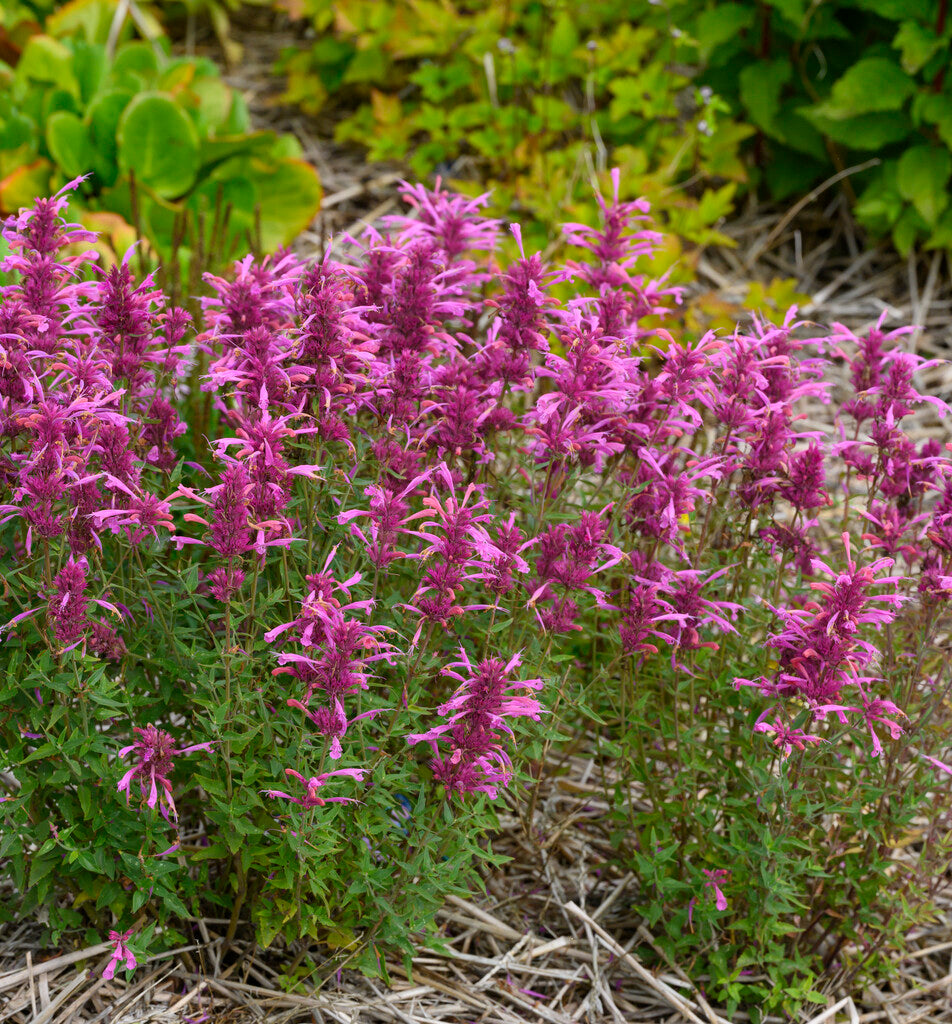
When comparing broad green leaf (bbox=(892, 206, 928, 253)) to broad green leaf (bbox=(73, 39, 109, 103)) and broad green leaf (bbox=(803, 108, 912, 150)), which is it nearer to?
broad green leaf (bbox=(803, 108, 912, 150))

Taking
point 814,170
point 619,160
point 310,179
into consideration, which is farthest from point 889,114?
point 310,179

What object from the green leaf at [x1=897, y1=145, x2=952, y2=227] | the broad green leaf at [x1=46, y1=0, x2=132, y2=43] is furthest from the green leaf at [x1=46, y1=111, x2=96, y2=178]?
the green leaf at [x1=897, y1=145, x2=952, y2=227]

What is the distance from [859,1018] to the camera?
2.84m

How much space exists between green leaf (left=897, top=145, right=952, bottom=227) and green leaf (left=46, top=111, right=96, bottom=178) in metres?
3.57

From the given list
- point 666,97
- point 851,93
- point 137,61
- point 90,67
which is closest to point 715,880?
point 851,93

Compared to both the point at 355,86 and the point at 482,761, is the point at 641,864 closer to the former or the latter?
the point at 482,761

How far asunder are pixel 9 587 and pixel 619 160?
12.7 feet

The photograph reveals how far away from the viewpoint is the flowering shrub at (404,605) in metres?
2.07

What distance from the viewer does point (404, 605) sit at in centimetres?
192

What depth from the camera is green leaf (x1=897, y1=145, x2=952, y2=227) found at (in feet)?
16.8

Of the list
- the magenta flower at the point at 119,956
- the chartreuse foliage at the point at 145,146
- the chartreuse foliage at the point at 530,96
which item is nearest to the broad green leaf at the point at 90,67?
the chartreuse foliage at the point at 145,146

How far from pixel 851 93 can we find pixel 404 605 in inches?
162

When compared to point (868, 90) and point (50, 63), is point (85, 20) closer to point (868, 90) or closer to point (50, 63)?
point (50, 63)

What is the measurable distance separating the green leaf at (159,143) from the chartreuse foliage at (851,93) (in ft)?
7.67
